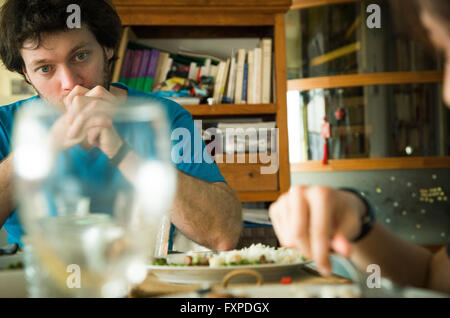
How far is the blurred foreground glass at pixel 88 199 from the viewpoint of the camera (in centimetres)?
28

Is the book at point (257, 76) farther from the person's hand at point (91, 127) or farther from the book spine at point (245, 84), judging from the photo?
the person's hand at point (91, 127)

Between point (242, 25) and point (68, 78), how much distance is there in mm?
1430

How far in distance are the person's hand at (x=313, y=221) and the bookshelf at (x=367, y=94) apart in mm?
3504

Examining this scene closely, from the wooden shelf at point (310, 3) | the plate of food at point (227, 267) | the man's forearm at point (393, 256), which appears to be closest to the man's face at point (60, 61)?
the plate of food at point (227, 267)

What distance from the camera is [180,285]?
0.54 metres

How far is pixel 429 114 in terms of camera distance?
3.90 metres

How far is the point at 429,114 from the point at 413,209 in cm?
80

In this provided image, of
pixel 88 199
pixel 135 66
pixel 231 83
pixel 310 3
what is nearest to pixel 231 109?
pixel 231 83

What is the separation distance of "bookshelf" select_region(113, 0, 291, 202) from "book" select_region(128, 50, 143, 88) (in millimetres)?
101

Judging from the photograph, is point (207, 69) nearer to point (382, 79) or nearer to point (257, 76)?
point (257, 76)

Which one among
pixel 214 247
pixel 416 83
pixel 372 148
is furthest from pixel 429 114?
pixel 214 247

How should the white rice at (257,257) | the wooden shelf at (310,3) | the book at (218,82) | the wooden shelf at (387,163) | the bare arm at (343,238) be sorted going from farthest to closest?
1. the wooden shelf at (310,3)
2. the wooden shelf at (387,163)
3. the book at (218,82)
4. the white rice at (257,257)
5. the bare arm at (343,238)

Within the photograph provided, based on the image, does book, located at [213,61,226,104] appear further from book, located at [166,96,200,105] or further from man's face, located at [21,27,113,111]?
man's face, located at [21,27,113,111]
